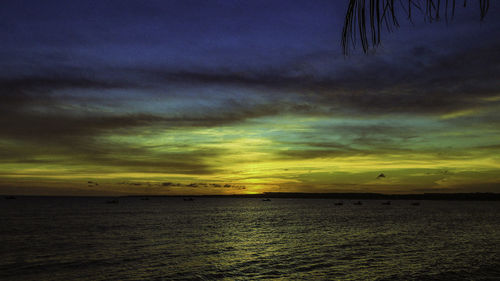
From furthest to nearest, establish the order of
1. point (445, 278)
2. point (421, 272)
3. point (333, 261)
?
point (333, 261), point (421, 272), point (445, 278)

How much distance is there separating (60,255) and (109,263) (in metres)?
7.33

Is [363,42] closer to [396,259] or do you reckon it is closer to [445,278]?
[445,278]

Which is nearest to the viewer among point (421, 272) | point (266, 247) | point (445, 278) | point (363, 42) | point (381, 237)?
point (363, 42)

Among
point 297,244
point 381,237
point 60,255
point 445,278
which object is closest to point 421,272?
point 445,278

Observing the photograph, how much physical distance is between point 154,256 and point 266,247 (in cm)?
1284

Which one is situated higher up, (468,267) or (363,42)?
(363,42)

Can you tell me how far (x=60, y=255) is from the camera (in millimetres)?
34562

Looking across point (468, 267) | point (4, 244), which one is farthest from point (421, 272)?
point (4, 244)

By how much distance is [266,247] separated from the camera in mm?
40406

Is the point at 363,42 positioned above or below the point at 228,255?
above

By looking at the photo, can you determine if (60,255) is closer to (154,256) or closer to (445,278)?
(154,256)

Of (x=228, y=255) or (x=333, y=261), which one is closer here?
(x=333, y=261)

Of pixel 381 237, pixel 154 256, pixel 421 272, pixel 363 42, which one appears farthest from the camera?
pixel 381 237

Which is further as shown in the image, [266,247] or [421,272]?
[266,247]
